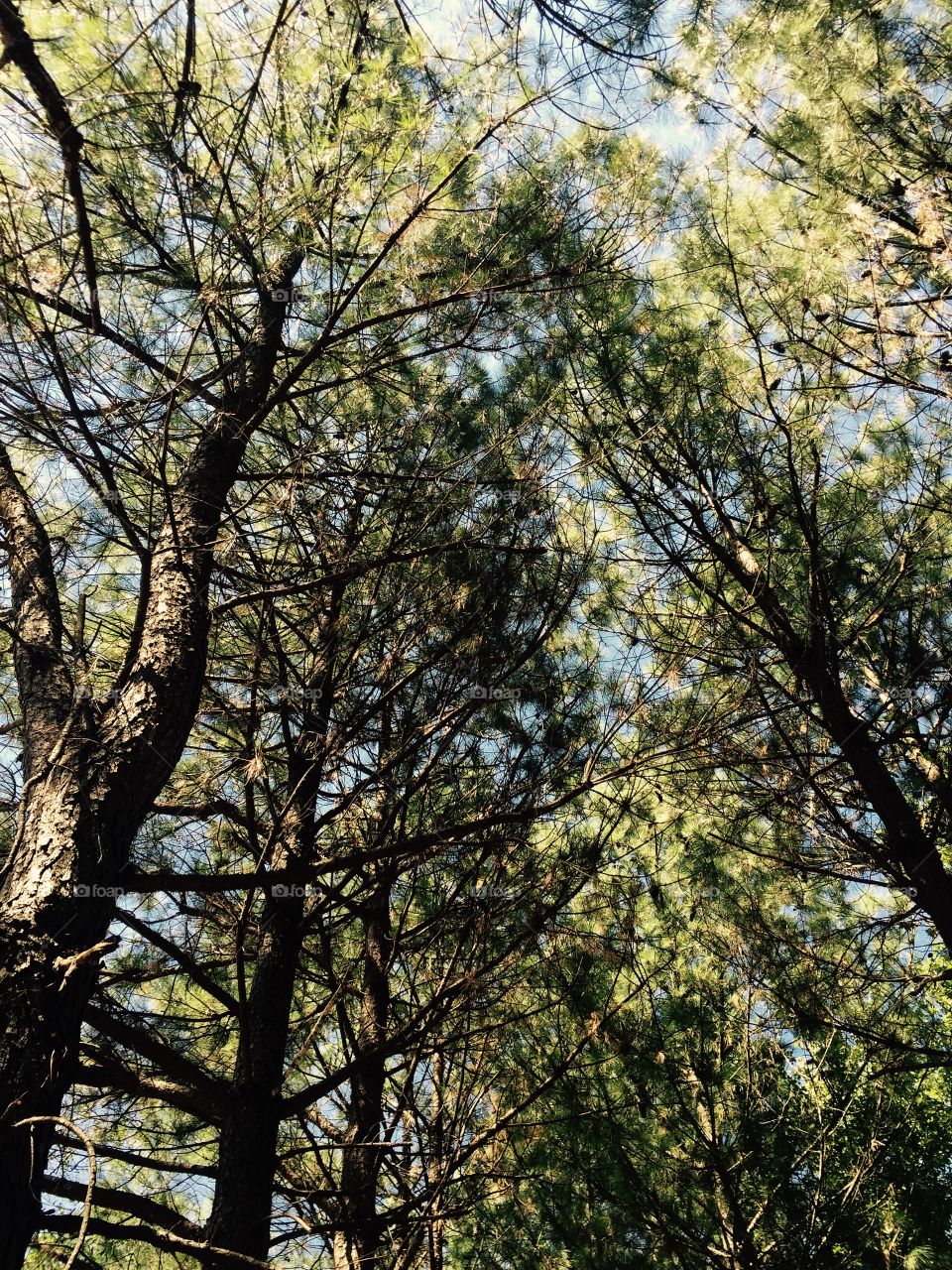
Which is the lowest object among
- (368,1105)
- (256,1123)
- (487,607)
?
(256,1123)

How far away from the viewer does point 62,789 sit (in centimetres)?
240

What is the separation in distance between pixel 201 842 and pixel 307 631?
1134mm

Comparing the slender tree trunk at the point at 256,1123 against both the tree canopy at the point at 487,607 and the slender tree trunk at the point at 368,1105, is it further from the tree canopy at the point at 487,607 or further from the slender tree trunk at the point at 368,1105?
the slender tree trunk at the point at 368,1105

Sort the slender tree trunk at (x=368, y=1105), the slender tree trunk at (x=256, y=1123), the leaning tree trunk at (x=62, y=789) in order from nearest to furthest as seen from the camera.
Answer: the leaning tree trunk at (x=62, y=789), the slender tree trunk at (x=256, y=1123), the slender tree trunk at (x=368, y=1105)

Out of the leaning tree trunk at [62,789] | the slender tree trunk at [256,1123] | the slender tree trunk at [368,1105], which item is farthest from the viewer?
the slender tree trunk at [368,1105]

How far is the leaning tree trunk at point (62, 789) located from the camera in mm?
1978

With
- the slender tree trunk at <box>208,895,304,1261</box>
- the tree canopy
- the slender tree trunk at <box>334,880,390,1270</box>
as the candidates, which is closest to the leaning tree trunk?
the tree canopy

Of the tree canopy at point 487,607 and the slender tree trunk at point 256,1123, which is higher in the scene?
the tree canopy at point 487,607

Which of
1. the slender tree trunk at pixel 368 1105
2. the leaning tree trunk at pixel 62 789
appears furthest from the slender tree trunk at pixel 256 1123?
the leaning tree trunk at pixel 62 789

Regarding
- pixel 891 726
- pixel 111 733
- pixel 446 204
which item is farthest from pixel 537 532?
pixel 891 726

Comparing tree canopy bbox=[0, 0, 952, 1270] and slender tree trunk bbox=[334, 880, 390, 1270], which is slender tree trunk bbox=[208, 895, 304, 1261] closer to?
tree canopy bbox=[0, 0, 952, 1270]

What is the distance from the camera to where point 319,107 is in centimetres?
362

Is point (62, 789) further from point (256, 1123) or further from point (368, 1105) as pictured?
point (368, 1105)

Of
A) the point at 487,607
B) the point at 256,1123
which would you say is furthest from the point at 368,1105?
the point at 487,607
